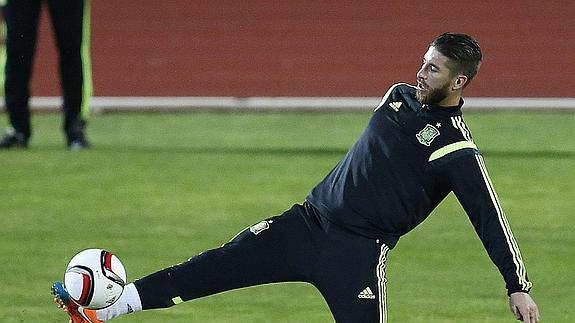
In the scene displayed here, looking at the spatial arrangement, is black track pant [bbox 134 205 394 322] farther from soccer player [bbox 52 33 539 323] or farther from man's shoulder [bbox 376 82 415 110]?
man's shoulder [bbox 376 82 415 110]

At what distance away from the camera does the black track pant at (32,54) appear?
43.6ft

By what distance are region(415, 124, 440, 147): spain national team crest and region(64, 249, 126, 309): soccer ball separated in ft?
4.37

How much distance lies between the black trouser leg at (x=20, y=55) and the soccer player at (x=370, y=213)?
7.00m

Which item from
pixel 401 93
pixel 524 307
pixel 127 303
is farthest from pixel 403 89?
pixel 127 303

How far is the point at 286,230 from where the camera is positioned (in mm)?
6680

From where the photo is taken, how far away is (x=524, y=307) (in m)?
6.08

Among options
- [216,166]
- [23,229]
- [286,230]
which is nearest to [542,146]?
[216,166]

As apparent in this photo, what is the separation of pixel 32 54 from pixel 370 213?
24.9ft

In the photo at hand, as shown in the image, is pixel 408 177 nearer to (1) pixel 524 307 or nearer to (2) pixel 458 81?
(2) pixel 458 81

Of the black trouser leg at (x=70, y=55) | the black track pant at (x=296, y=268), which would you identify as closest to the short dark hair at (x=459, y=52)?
the black track pant at (x=296, y=268)

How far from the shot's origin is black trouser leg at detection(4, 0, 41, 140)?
13.4 m

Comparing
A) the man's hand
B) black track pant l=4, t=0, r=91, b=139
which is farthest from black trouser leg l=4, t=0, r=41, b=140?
the man's hand

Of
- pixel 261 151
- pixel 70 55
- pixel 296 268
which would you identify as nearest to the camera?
pixel 296 268

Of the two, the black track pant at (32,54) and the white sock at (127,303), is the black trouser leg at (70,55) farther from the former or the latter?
the white sock at (127,303)
